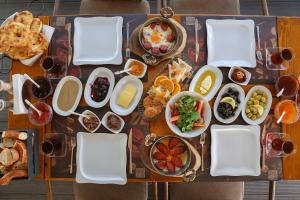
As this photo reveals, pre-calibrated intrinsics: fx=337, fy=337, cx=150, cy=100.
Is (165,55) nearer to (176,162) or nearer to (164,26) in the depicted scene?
(164,26)

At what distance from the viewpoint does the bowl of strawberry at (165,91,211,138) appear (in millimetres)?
1759

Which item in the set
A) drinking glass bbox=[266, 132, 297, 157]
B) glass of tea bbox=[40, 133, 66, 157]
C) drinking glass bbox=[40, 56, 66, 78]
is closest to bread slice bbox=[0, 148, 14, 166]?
glass of tea bbox=[40, 133, 66, 157]

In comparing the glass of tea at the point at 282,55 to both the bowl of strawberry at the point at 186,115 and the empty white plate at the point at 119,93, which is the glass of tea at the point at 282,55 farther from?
the empty white plate at the point at 119,93

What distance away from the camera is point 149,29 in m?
1.92

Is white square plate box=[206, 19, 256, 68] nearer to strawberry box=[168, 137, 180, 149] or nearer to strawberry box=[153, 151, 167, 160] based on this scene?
strawberry box=[168, 137, 180, 149]

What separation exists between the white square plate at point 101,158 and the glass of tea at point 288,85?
0.91 metres

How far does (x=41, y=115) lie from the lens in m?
1.88

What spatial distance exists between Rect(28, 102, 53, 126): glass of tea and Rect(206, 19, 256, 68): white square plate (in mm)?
958

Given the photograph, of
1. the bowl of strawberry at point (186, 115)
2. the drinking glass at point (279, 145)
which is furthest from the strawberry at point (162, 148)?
the drinking glass at point (279, 145)

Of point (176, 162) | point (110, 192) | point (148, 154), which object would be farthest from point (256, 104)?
point (110, 192)

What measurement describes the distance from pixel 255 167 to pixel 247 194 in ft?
3.43

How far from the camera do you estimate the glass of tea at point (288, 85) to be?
186 centimetres

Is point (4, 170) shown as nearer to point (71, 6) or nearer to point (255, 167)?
point (255, 167)

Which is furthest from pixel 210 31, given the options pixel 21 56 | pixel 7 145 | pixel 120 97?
pixel 7 145
